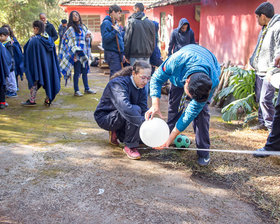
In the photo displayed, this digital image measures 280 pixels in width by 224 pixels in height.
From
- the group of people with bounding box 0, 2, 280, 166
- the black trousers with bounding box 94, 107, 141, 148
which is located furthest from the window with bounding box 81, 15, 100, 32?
the black trousers with bounding box 94, 107, 141, 148

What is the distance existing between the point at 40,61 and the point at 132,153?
132 inches

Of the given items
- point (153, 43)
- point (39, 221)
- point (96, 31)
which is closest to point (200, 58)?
point (39, 221)

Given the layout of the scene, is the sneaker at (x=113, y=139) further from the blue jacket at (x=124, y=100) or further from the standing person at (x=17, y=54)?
the standing person at (x=17, y=54)

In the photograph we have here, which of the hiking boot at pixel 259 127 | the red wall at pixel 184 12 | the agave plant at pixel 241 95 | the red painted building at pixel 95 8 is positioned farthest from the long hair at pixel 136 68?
the red painted building at pixel 95 8

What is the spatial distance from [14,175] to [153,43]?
4.34m

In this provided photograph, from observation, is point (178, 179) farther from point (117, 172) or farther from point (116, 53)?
point (116, 53)

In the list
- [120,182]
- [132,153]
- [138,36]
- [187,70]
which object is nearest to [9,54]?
[138,36]

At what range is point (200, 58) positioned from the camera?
2918mm

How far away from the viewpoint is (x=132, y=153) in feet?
12.4

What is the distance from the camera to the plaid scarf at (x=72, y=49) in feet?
22.5

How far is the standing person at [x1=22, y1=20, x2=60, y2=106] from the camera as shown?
6.00 meters

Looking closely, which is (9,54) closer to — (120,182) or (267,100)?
(120,182)

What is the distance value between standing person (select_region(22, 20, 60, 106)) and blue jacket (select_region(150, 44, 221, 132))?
3538 mm

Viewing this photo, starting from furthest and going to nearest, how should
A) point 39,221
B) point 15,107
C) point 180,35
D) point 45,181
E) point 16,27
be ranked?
1. point 16,27
2. point 180,35
3. point 15,107
4. point 45,181
5. point 39,221
